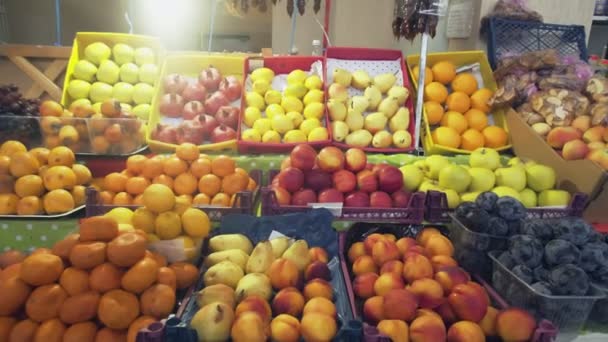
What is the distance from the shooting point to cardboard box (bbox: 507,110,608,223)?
1852mm

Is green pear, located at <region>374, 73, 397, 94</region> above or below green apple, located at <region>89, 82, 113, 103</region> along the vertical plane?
above

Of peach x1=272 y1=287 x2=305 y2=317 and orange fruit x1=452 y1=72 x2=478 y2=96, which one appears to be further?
orange fruit x1=452 y1=72 x2=478 y2=96

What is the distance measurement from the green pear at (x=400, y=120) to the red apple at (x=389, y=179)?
694 millimetres

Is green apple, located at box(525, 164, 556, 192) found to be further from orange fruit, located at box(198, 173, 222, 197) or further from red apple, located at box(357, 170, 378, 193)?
orange fruit, located at box(198, 173, 222, 197)

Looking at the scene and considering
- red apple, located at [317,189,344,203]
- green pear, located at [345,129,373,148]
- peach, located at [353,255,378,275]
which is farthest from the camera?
green pear, located at [345,129,373,148]

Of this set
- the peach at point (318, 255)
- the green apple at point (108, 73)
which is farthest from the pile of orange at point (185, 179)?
the green apple at point (108, 73)

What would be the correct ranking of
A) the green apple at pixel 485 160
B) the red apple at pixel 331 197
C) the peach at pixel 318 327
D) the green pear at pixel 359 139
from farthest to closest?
1. the green pear at pixel 359 139
2. the green apple at pixel 485 160
3. the red apple at pixel 331 197
4. the peach at pixel 318 327

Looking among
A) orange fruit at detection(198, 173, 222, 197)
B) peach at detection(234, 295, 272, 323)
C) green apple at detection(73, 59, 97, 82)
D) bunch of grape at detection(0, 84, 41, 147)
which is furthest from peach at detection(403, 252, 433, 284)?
green apple at detection(73, 59, 97, 82)

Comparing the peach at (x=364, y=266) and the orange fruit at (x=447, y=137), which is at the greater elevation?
the orange fruit at (x=447, y=137)

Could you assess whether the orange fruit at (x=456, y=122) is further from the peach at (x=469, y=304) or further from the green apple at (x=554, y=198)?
the peach at (x=469, y=304)

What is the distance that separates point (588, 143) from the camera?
7.09ft

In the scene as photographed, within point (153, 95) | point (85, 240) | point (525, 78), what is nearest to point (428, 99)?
point (525, 78)

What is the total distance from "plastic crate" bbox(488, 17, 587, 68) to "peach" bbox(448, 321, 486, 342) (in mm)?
2191

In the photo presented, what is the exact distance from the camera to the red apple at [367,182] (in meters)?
1.80
